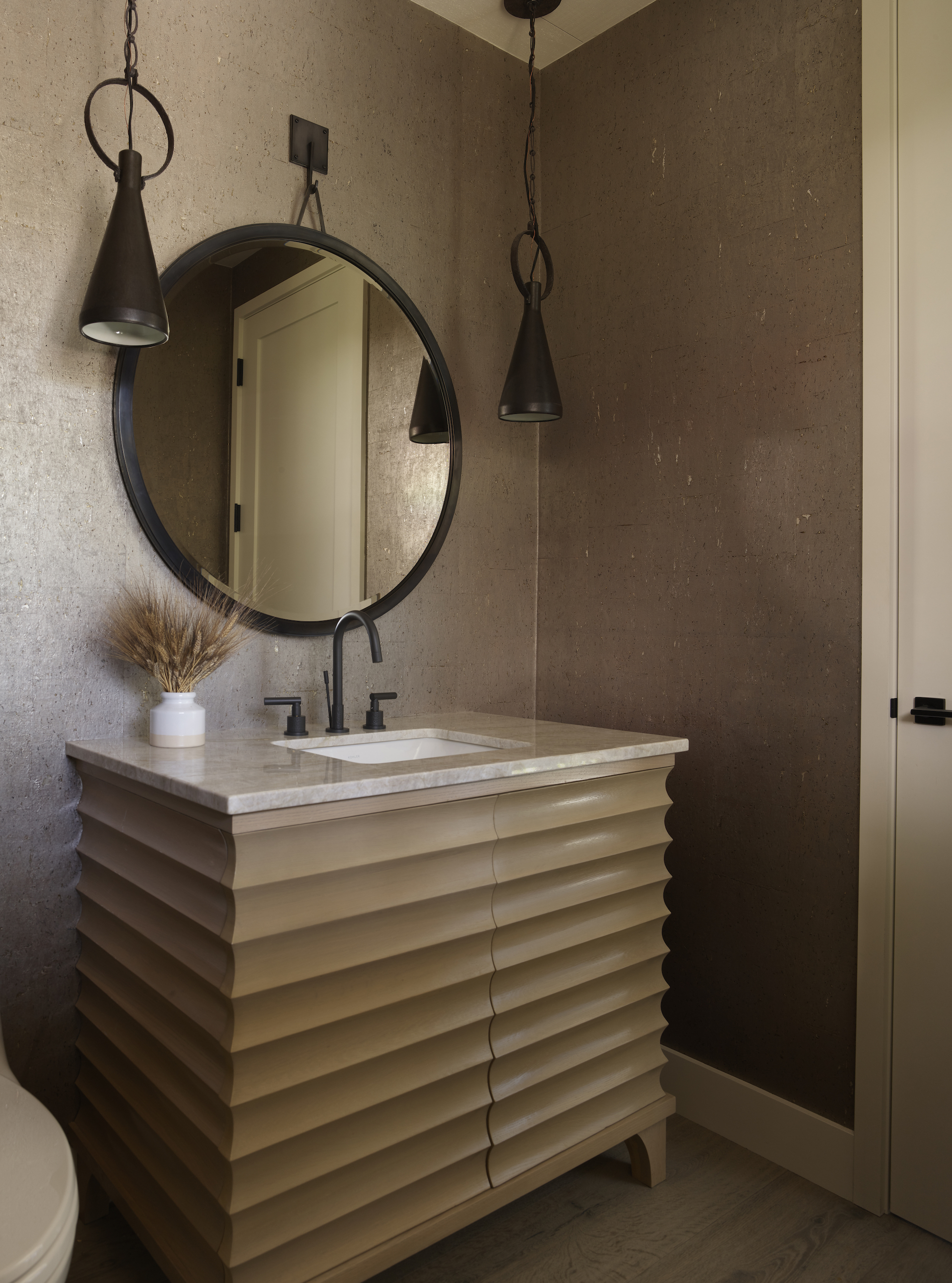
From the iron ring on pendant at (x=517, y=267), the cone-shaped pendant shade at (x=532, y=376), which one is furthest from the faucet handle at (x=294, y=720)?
the iron ring on pendant at (x=517, y=267)

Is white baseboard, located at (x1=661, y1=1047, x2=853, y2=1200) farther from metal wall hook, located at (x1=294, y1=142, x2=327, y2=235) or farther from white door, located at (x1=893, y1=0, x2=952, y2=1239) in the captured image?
metal wall hook, located at (x1=294, y1=142, x2=327, y2=235)

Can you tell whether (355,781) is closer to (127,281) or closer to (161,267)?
(127,281)

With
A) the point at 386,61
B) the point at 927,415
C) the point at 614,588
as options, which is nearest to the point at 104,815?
the point at 614,588

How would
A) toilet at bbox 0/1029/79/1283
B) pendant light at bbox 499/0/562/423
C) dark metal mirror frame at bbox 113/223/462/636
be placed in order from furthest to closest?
pendant light at bbox 499/0/562/423 → dark metal mirror frame at bbox 113/223/462/636 → toilet at bbox 0/1029/79/1283

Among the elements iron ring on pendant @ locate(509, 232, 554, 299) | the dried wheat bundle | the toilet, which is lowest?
the toilet

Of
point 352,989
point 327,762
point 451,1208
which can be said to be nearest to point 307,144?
point 327,762

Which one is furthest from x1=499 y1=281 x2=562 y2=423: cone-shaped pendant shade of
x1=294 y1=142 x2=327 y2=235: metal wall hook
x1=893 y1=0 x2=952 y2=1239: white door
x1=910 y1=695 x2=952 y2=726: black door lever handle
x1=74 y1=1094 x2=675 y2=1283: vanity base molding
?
x1=74 y1=1094 x2=675 y2=1283: vanity base molding

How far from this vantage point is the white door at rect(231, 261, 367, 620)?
179 cm

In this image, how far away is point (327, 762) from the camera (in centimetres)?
140

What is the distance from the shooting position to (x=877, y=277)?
166 cm

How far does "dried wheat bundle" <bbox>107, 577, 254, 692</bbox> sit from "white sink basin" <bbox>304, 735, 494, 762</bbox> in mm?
299

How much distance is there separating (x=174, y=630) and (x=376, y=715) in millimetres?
478

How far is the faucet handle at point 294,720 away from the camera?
5.55 ft

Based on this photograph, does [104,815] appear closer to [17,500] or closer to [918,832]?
[17,500]
